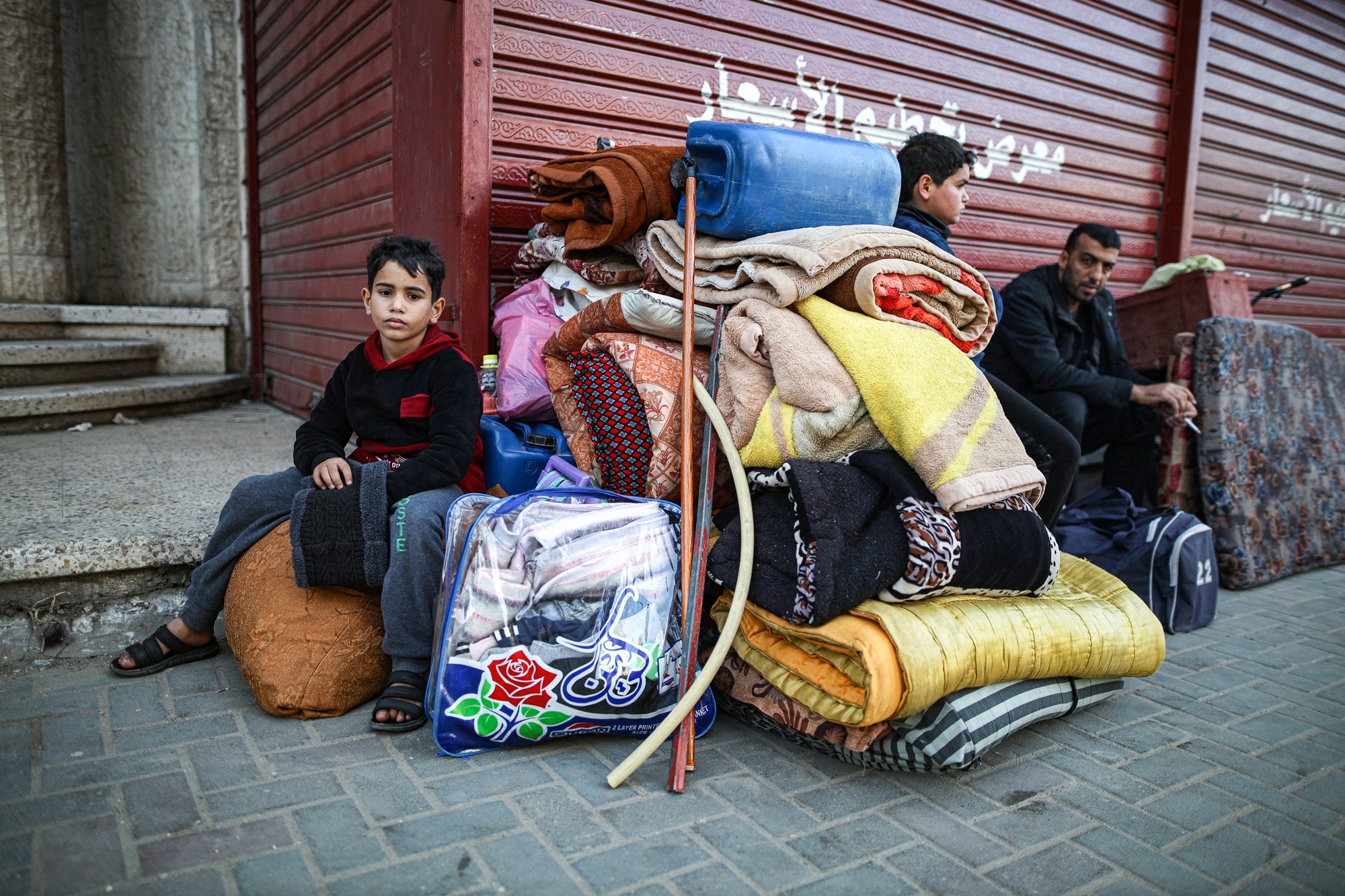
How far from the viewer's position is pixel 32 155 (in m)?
5.45

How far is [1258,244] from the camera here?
22.5 feet

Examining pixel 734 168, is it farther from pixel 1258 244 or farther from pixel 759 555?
pixel 1258 244

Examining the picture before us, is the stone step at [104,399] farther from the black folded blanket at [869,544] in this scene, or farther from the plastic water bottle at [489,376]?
the black folded blanket at [869,544]

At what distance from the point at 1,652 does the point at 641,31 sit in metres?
3.33

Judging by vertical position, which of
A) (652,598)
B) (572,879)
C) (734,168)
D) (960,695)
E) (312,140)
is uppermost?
(312,140)

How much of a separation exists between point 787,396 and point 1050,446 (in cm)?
151

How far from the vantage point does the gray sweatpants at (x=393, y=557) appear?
2377 mm

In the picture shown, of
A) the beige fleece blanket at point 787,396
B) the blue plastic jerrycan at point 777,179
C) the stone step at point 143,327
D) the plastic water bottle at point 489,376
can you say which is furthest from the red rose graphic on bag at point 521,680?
the stone step at point 143,327

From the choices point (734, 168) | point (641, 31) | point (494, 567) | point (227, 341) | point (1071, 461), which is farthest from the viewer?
point (227, 341)

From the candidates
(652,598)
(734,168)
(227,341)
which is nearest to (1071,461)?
(734,168)

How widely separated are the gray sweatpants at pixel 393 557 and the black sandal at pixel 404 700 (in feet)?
0.09

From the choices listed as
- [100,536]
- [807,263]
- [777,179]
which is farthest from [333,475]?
[777,179]

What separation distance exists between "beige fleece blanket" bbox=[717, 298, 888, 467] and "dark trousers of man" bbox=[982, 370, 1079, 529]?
1178 mm

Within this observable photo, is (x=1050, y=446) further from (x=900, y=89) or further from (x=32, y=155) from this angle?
(x=32, y=155)
